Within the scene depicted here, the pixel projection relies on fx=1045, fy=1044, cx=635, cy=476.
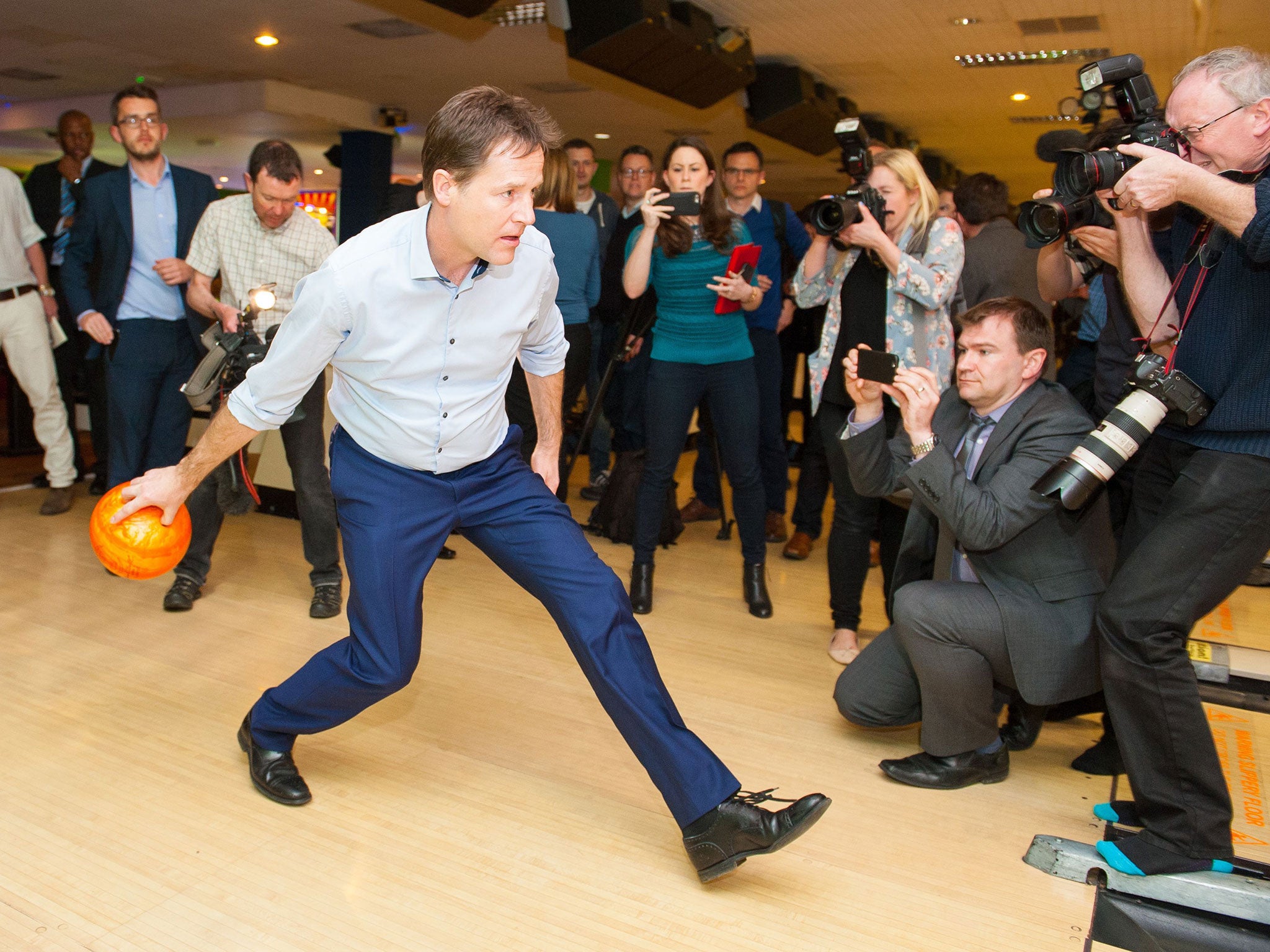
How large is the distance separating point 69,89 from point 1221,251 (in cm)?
1216

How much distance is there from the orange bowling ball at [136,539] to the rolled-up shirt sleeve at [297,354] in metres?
0.26

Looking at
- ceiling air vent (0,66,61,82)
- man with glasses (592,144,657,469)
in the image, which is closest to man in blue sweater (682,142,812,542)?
man with glasses (592,144,657,469)

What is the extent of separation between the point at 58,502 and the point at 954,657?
3.90m

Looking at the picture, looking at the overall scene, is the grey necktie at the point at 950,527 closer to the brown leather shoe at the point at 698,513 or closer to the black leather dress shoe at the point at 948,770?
the black leather dress shoe at the point at 948,770

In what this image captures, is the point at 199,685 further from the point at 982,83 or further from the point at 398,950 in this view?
the point at 982,83

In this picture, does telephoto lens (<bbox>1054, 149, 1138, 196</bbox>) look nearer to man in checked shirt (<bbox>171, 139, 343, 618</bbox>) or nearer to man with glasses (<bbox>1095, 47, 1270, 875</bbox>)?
man with glasses (<bbox>1095, 47, 1270, 875</bbox>)

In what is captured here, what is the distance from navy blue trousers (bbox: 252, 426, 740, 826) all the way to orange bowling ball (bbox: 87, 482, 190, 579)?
0.32 meters

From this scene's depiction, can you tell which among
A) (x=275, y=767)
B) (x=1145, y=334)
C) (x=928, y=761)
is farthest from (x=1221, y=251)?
(x=275, y=767)

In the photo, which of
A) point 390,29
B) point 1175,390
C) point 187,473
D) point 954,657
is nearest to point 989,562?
point 954,657

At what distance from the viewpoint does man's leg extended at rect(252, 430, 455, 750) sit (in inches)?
79.2

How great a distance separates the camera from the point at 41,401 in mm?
4461

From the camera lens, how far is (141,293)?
12.3 ft

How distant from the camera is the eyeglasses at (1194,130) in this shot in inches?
71.7

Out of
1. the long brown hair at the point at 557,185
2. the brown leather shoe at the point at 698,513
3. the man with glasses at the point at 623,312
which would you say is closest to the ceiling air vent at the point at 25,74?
the man with glasses at the point at 623,312
